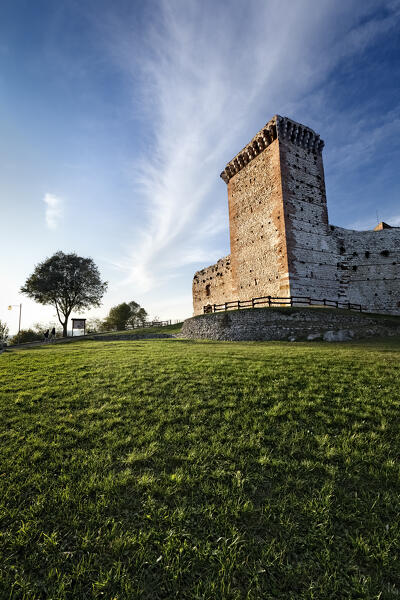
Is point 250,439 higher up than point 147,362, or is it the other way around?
point 147,362

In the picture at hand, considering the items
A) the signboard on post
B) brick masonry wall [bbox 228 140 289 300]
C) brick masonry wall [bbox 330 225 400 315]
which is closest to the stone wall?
brick masonry wall [bbox 228 140 289 300]

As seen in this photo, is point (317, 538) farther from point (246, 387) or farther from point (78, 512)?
point (246, 387)

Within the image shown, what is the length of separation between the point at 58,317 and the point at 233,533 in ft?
147

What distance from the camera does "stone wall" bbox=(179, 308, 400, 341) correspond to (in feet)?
56.3

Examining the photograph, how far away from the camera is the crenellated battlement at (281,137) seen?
979 inches

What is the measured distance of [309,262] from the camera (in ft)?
79.7

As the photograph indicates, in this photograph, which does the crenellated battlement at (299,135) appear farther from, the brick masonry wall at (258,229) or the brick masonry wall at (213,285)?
the brick masonry wall at (213,285)

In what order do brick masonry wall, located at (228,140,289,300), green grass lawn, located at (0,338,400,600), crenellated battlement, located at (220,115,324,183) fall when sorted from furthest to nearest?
crenellated battlement, located at (220,115,324,183) < brick masonry wall, located at (228,140,289,300) < green grass lawn, located at (0,338,400,600)

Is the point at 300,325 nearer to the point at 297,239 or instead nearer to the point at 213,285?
the point at 297,239

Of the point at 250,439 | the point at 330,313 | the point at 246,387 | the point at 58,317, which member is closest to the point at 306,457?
the point at 250,439

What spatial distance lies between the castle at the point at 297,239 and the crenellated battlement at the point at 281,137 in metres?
0.09

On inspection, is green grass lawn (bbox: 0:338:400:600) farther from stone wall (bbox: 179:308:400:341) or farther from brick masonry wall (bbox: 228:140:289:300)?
brick masonry wall (bbox: 228:140:289:300)

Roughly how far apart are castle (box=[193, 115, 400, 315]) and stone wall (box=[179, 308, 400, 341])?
4.62m

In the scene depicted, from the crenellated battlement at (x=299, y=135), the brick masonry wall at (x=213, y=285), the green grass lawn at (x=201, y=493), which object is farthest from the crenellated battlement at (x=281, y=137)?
the green grass lawn at (x=201, y=493)
